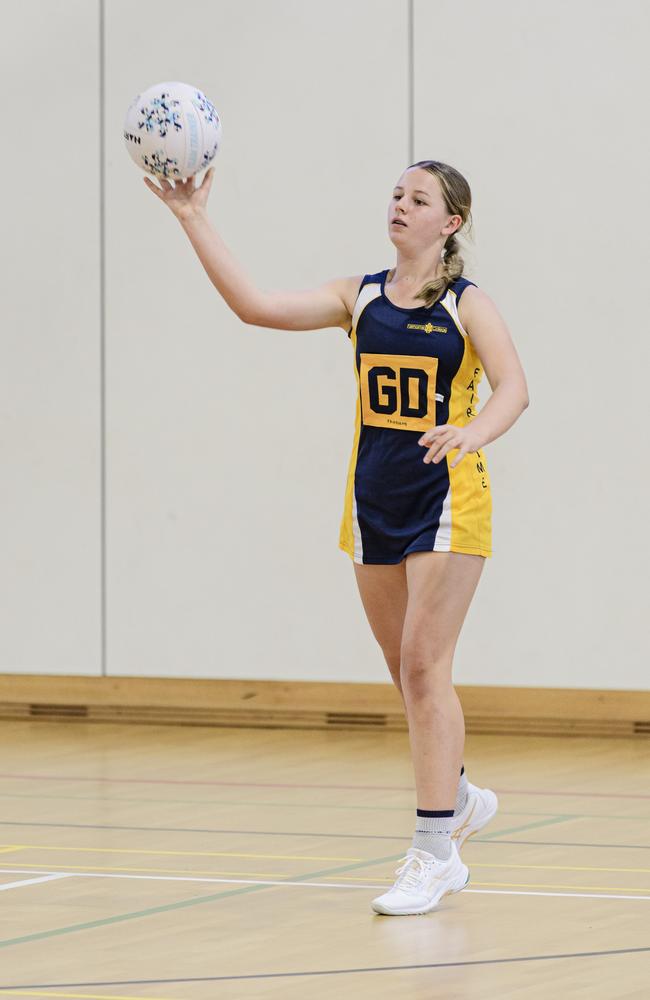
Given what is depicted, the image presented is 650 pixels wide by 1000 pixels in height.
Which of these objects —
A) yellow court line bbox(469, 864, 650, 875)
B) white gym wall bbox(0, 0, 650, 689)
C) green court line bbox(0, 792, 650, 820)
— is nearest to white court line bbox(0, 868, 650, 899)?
yellow court line bbox(469, 864, 650, 875)

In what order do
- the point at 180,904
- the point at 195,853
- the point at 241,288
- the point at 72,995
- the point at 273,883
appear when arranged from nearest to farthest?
the point at 72,995 → the point at 241,288 → the point at 180,904 → the point at 273,883 → the point at 195,853

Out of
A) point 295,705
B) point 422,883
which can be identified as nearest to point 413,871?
point 422,883

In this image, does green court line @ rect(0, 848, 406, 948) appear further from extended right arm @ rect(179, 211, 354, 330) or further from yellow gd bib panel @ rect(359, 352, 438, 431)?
extended right arm @ rect(179, 211, 354, 330)

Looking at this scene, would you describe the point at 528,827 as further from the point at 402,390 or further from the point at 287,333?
the point at 287,333

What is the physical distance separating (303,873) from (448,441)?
1.48 metres

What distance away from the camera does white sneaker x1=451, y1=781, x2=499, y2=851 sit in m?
4.86

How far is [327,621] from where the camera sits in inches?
355

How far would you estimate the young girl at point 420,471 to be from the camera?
4.64 meters

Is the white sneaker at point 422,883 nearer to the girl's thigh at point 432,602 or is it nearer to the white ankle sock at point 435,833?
the white ankle sock at point 435,833

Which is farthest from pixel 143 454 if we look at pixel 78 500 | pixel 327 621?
pixel 327 621

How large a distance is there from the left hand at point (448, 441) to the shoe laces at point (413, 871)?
3.26 feet

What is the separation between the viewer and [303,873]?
17.1ft

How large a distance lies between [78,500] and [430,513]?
4.97 meters

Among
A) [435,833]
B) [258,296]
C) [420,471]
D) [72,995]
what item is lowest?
[72,995]
